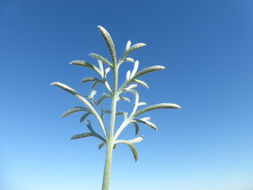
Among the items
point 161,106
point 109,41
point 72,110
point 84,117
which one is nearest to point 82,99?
point 72,110

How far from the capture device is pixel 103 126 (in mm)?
7348

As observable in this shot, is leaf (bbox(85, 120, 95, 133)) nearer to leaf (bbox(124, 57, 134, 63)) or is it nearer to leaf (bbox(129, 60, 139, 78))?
leaf (bbox(129, 60, 139, 78))

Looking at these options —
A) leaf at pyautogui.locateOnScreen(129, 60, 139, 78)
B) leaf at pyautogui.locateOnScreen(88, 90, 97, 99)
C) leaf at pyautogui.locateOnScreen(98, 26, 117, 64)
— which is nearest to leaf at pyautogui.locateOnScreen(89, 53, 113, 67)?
leaf at pyautogui.locateOnScreen(98, 26, 117, 64)

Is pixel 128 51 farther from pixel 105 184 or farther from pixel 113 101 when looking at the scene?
pixel 105 184

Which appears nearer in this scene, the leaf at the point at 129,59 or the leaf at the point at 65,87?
the leaf at the point at 65,87

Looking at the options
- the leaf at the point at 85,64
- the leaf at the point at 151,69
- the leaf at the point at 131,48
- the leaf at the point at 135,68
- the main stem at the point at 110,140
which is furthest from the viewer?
the leaf at the point at 135,68

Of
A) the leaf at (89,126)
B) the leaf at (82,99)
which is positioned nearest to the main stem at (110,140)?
the leaf at (82,99)

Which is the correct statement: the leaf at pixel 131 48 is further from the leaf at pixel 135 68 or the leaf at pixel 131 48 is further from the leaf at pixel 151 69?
the leaf at pixel 151 69

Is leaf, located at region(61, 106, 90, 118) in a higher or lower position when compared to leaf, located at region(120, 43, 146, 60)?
lower

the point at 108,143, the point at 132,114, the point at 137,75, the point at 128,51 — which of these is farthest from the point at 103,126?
the point at 128,51

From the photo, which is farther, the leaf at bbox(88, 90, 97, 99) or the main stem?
the leaf at bbox(88, 90, 97, 99)

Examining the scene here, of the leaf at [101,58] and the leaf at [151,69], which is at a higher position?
the leaf at [101,58]

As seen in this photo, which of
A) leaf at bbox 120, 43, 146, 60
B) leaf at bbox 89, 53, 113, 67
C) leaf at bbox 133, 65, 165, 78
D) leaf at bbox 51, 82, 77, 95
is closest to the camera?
leaf at bbox 51, 82, 77, 95

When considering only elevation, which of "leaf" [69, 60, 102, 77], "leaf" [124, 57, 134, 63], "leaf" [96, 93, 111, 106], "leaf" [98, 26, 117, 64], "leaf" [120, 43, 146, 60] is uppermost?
"leaf" [120, 43, 146, 60]
